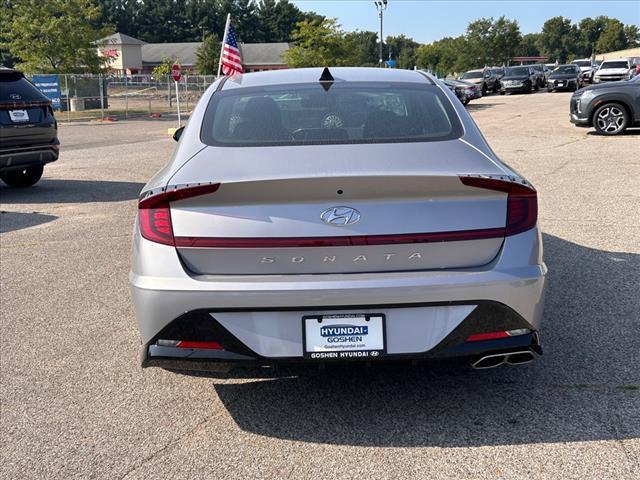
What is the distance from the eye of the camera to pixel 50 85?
31.7 metres

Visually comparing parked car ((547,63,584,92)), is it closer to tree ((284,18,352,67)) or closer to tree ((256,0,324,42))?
Answer: tree ((284,18,352,67))

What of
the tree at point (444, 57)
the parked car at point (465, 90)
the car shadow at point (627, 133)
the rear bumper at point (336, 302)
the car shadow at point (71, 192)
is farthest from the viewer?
the tree at point (444, 57)

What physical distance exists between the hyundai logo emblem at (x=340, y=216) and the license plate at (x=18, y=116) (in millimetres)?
8716

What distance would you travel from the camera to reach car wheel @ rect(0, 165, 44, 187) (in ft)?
39.0

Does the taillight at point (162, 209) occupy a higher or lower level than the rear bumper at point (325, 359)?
higher

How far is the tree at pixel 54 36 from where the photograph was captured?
123 ft

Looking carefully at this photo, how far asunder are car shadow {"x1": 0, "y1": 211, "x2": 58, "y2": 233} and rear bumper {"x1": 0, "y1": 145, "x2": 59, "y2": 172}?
1.20 m

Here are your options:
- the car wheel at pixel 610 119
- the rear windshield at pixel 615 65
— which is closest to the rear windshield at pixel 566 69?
the rear windshield at pixel 615 65

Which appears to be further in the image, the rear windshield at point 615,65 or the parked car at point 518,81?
the parked car at point 518,81

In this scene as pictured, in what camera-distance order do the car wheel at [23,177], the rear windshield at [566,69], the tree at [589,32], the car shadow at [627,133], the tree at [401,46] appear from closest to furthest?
the car wheel at [23,177] → the car shadow at [627,133] → the rear windshield at [566,69] → the tree at [401,46] → the tree at [589,32]

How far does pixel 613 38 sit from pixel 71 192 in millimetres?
142110

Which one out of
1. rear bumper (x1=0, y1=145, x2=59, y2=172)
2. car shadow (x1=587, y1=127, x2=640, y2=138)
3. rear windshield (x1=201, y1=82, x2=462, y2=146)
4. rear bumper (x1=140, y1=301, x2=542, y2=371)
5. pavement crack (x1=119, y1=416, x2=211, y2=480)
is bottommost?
pavement crack (x1=119, y1=416, x2=211, y2=480)

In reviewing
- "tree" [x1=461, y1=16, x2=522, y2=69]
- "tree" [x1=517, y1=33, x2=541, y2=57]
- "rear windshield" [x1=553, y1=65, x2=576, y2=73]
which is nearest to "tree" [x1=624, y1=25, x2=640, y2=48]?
"tree" [x1=517, y1=33, x2=541, y2=57]

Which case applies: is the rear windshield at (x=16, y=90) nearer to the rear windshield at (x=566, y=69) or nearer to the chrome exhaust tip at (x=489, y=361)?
the chrome exhaust tip at (x=489, y=361)
